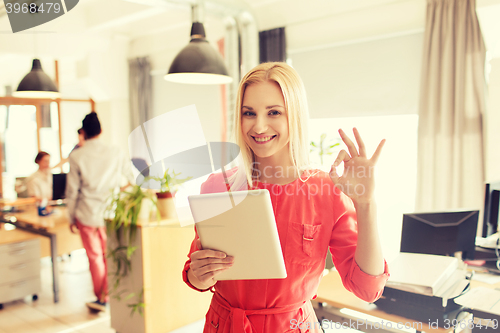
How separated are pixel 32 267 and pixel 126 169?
1239 millimetres

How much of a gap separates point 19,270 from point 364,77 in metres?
3.73

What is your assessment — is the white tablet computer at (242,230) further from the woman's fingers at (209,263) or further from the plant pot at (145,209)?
the plant pot at (145,209)

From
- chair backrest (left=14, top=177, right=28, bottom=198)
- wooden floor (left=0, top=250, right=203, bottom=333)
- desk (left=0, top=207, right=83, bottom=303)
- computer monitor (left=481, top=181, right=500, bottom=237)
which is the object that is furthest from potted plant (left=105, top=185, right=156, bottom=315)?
chair backrest (left=14, top=177, right=28, bottom=198)

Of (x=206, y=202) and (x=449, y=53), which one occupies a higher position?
(x=449, y=53)

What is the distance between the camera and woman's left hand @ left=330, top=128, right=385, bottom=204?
0.89 metres

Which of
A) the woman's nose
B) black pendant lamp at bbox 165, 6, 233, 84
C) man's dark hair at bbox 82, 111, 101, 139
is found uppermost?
black pendant lamp at bbox 165, 6, 233, 84

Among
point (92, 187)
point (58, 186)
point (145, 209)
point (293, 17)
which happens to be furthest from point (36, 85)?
point (293, 17)

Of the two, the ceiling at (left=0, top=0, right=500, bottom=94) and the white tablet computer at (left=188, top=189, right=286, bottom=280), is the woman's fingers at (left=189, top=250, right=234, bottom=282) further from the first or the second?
the ceiling at (left=0, top=0, right=500, bottom=94)

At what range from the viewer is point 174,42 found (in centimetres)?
554

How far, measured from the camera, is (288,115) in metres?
1.01

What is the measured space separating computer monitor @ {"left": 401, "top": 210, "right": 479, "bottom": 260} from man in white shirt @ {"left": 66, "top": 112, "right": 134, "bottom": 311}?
222 centimetres

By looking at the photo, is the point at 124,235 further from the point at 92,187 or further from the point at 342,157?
the point at 342,157

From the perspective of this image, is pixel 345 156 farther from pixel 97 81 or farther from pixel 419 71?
pixel 97 81

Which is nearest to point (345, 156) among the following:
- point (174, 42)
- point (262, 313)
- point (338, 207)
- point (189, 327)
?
point (338, 207)
